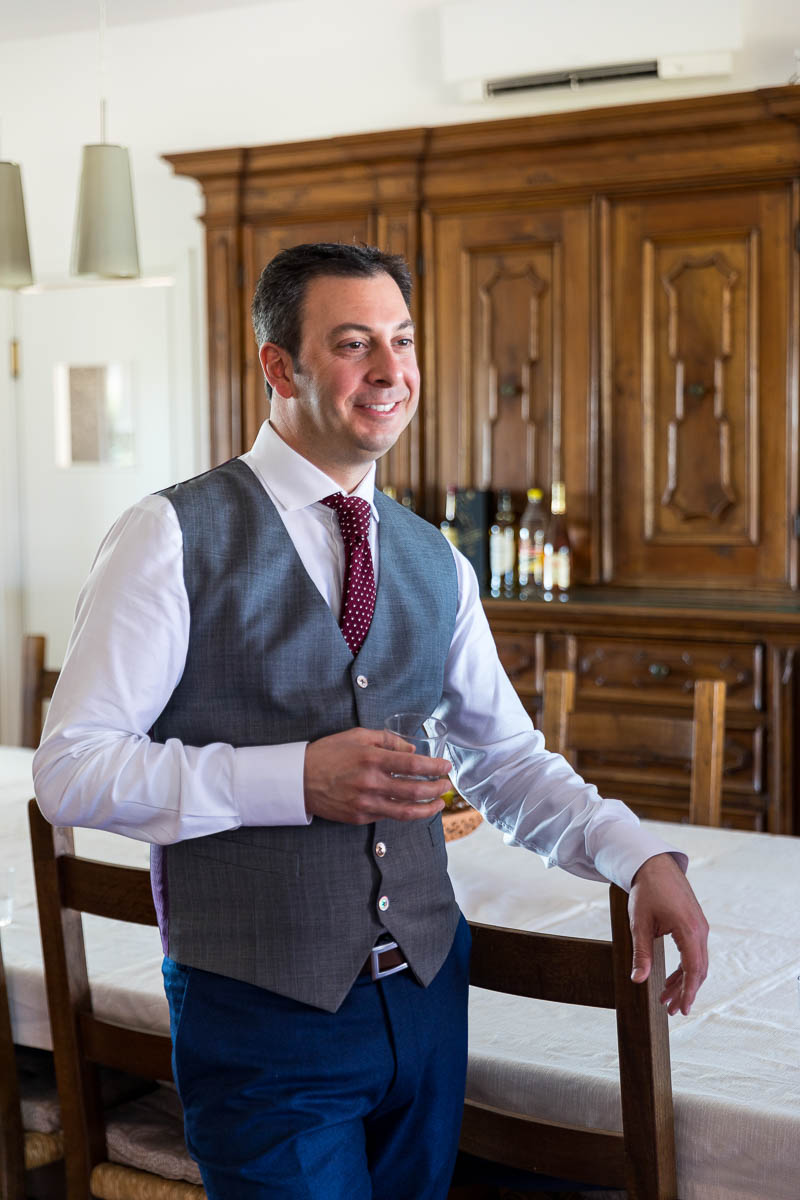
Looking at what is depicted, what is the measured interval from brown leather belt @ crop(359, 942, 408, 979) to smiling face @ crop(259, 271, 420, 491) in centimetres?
49

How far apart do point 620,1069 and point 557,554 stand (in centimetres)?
286

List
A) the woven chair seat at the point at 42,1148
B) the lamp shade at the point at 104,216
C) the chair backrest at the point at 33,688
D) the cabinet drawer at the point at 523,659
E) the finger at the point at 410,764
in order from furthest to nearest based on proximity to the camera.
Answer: the cabinet drawer at the point at 523,659
the chair backrest at the point at 33,688
the lamp shade at the point at 104,216
the woven chair seat at the point at 42,1148
the finger at the point at 410,764

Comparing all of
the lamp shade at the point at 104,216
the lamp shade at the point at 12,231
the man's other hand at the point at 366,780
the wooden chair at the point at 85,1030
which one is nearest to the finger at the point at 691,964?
the man's other hand at the point at 366,780

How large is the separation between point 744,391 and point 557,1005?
2606mm

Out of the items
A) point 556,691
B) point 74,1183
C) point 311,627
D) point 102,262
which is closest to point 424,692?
point 311,627

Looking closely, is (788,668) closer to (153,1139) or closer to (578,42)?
(578,42)

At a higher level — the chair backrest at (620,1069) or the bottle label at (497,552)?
the bottle label at (497,552)

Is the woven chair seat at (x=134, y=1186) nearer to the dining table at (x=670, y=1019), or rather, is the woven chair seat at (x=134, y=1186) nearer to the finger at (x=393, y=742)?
the dining table at (x=670, y=1019)

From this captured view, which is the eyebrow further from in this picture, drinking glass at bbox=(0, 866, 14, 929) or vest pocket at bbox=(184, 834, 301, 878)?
drinking glass at bbox=(0, 866, 14, 929)

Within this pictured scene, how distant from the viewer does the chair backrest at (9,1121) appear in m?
1.71

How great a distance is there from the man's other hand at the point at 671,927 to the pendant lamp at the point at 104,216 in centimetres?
211

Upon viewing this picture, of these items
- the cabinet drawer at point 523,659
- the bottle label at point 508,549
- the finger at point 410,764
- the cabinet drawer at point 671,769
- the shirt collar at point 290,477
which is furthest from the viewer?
the bottle label at point 508,549

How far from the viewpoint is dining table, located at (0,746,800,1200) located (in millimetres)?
1294

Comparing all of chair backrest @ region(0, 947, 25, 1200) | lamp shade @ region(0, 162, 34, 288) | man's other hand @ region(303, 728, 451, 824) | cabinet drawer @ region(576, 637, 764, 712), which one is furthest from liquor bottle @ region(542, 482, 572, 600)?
man's other hand @ region(303, 728, 451, 824)
